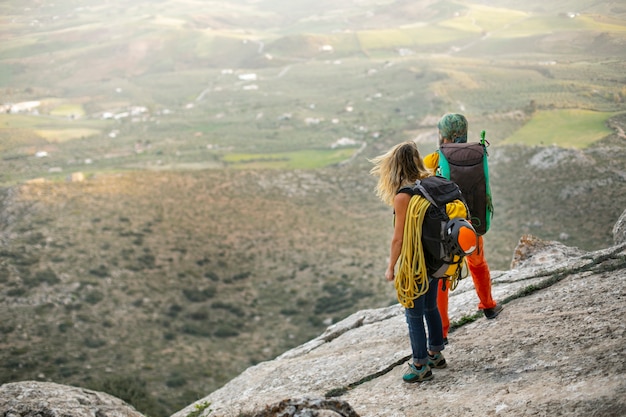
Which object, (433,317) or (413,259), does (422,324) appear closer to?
(433,317)

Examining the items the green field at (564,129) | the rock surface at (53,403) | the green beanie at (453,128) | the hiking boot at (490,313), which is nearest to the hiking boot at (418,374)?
the hiking boot at (490,313)

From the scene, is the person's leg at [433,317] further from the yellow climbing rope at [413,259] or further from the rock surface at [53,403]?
the rock surface at [53,403]

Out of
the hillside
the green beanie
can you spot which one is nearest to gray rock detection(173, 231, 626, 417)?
the green beanie

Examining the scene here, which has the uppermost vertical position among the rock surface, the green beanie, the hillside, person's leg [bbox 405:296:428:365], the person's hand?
the green beanie

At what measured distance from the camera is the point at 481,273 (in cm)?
751

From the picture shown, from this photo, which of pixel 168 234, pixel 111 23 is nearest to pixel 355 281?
pixel 168 234

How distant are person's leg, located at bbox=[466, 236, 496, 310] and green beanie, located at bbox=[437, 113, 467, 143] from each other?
52.2 inches

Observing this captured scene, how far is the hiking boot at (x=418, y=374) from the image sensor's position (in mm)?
6703

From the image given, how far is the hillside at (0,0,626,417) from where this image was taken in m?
25.6

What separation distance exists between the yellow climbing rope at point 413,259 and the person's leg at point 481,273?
1369 millimetres

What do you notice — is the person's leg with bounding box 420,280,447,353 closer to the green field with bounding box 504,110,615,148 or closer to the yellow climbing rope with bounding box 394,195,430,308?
the yellow climbing rope with bounding box 394,195,430,308

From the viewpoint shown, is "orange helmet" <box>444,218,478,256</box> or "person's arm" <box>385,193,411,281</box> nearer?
"orange helmet" <box>444,218,478,256</box>

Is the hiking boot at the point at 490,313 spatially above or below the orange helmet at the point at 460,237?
below

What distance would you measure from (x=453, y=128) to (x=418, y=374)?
10.1 ft
